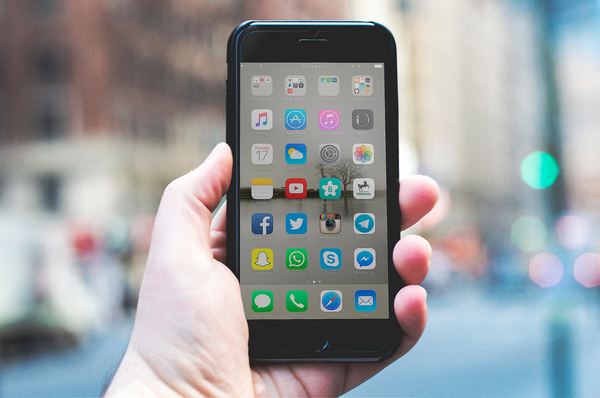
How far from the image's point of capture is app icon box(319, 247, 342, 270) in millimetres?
2322

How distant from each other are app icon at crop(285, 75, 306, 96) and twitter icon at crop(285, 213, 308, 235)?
346mm

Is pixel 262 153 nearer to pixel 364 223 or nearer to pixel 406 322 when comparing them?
pixel 364 223

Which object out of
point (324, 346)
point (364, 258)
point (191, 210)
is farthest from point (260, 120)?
point (324, 346)

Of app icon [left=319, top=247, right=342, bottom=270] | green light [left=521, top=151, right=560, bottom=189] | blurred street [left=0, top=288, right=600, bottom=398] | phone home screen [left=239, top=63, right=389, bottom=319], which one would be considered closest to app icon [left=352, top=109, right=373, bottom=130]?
phone home screen [left=239, top=63, right=389, bottom=319]

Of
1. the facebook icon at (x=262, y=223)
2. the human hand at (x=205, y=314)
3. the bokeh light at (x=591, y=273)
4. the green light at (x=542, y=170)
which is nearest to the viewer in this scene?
the human hand at (x=205, y=314)

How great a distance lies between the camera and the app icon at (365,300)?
7.59 feet

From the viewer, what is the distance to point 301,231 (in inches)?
92.2

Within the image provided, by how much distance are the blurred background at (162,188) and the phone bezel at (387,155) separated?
0.46 metres

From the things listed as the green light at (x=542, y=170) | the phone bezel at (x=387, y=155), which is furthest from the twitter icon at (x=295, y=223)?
the green light at (x=542, y=170)

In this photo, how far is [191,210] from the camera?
221 cm

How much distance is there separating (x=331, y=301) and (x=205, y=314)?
14.6 inches

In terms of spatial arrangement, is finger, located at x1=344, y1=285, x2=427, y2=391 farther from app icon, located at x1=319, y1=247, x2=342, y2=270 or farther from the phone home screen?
app icon, located at x1=319, y1=247, x2=342, y2=270

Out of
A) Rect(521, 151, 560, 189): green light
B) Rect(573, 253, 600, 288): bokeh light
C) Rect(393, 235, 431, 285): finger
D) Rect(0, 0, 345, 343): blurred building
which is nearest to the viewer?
Rect(393, 235, 431, 285): finger

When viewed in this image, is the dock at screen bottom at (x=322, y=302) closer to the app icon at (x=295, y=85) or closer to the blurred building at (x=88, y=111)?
the app icon at (x=295, y=85)
